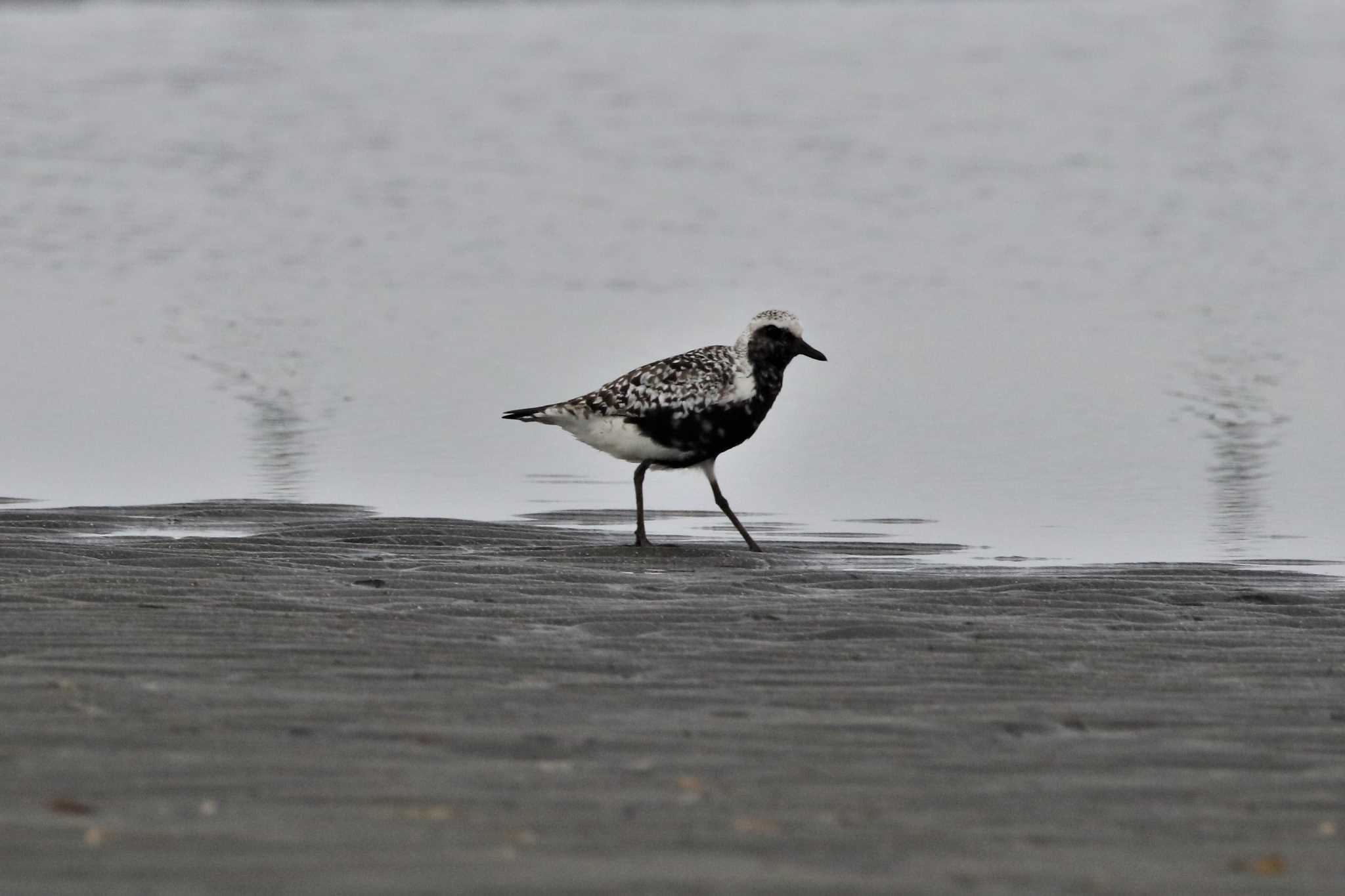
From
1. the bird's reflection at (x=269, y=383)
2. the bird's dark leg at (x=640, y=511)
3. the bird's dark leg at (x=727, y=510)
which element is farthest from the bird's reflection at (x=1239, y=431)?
the bird's reflection at (x=269, y=383)

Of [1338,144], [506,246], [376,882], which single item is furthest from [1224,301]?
[376,882]

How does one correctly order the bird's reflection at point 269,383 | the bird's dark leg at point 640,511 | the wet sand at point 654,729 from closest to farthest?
the wet sand at point 654,729
the bird's dark leg at point 640,511
the bird's reflection at point 269,383

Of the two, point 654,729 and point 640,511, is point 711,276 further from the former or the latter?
point 654,729

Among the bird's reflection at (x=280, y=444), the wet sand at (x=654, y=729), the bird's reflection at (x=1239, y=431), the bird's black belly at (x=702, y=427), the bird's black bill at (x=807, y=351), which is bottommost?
the bird's reflection at (x=1239, y=431)

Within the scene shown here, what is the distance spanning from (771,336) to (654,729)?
18.1ft

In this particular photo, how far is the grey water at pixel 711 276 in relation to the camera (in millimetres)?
13953

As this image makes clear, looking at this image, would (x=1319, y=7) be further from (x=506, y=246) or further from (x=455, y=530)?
(x=455, y=530)

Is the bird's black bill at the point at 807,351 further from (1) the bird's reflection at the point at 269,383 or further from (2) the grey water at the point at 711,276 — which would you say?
(1) the bird's reflection at the point at 269,383

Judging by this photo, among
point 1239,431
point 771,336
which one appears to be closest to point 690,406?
point 771,336

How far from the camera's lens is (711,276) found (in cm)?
2512

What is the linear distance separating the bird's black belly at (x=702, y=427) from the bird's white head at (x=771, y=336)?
1.01 feet

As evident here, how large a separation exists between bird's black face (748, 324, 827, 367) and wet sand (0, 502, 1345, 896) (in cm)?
205

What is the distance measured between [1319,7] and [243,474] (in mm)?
60940

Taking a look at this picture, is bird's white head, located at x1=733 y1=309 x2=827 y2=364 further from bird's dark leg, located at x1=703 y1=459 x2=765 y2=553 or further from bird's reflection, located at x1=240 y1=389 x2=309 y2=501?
bird's reflection, located at x1=240 y1=389 x2=309 y2=501
